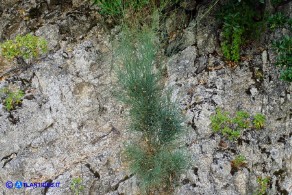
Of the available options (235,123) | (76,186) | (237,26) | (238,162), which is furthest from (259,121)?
(76,186)

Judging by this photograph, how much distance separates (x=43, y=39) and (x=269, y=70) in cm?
301

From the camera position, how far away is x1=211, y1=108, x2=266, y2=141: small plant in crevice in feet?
15.9

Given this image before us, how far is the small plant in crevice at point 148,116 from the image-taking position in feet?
13.1

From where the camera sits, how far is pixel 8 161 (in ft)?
16.1

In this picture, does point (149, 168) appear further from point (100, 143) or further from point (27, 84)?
point (27, 84)

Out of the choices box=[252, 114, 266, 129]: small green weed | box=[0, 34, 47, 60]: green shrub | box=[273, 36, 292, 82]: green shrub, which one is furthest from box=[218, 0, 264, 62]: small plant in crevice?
box=[0, 34, 47, 60]: green shrub

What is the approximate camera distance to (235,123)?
16.2ft

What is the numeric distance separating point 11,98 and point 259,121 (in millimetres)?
3101

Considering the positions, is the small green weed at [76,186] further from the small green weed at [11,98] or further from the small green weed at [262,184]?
the small green weed at [262,184]

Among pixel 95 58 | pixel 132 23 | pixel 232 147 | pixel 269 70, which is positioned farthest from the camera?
pixel 95 58

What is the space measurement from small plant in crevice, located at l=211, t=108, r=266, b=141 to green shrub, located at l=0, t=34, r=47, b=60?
252 cm

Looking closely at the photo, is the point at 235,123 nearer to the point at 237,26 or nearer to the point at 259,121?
the point at 259,121

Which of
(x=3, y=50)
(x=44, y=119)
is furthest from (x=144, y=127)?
(x=3, y=50)

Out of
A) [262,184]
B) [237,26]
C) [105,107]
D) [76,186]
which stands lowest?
[262,184]
